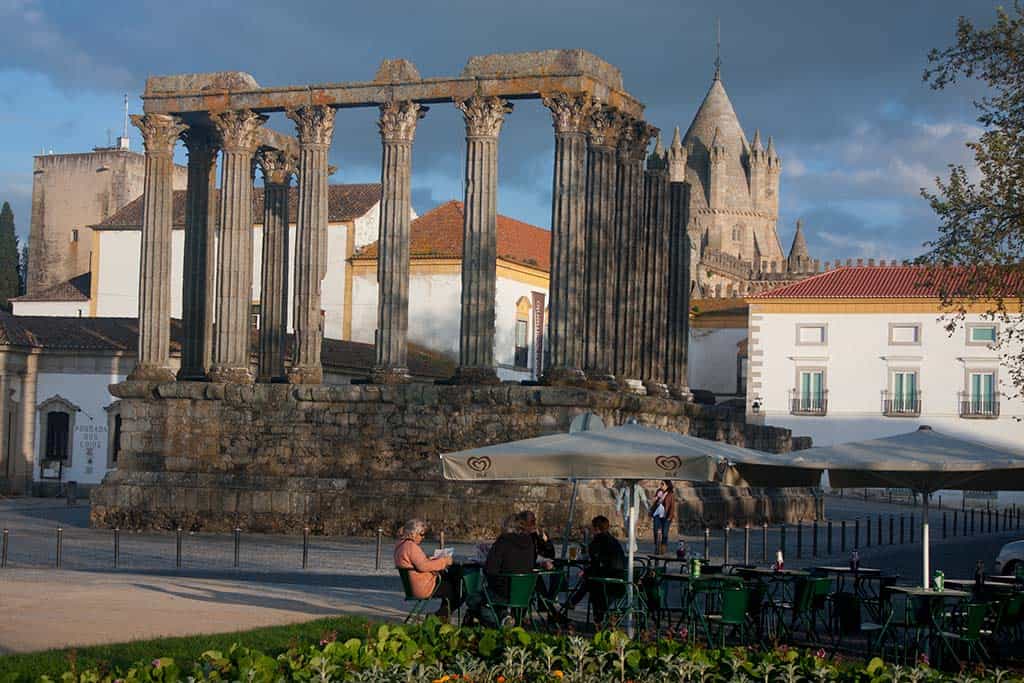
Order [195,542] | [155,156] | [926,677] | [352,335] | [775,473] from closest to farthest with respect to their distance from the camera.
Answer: [926,677]
[775,473]
[195,542]
[155,156]
[352,335]

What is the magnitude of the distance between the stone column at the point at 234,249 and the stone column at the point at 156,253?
1.35 m

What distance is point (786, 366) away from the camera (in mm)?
75125

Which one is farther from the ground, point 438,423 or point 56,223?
point 56,223

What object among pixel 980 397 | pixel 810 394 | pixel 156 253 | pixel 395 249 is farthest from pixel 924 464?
pixel 810 394

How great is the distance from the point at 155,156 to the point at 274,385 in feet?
22.2

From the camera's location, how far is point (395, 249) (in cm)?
3838

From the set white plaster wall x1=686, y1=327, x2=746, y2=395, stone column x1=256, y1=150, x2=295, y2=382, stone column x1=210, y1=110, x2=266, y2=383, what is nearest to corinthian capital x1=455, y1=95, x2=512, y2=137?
stone column x1=210, y1=110, x2=266, y2=383

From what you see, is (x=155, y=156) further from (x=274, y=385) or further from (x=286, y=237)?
(x=274, y=385)

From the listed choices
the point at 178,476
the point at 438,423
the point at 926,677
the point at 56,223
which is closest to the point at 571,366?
the point at 438,423

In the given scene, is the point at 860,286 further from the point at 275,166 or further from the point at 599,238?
the point at 599,238

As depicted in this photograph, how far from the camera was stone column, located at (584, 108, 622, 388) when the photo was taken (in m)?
38.1

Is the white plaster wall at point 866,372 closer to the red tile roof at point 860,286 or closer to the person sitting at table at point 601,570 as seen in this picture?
the red tile roof at point 860,286

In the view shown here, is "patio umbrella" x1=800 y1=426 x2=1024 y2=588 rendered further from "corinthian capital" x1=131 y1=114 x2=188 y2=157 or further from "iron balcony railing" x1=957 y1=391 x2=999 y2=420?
"iron balcony railing" x1=957 y1=391 x2=999 y2=420

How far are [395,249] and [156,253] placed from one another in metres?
6.20
